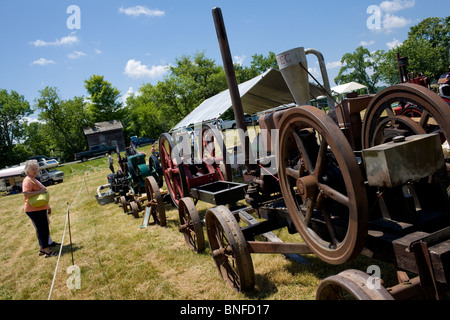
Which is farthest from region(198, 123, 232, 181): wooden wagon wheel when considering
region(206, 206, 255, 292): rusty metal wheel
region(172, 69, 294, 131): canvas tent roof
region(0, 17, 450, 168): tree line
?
region(0, 17, 450, 168): tree line

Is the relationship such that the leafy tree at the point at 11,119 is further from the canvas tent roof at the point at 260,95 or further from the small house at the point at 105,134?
the canvas tent roof at the point at 260,95

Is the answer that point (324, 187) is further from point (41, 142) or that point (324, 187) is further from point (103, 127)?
point (41, 142)

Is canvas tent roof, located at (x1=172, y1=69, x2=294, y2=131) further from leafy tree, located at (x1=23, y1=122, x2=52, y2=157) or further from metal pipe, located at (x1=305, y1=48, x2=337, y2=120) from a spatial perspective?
leafy tree, located at (x1=23, y1=122, x2=52, y2=157)

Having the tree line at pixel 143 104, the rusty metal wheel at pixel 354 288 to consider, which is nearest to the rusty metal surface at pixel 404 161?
the rusty metal wheel at pixel 354 288

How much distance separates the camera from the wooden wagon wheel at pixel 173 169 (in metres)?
4.95

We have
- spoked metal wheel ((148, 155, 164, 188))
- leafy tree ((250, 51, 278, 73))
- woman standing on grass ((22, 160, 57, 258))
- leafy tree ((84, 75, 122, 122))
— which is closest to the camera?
woman standing on grass ((22, 160, 57, 258))

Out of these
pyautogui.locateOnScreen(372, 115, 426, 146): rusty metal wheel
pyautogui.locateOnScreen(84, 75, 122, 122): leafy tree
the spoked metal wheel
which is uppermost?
pyautogui.locateOnScreen(84, 75, 122, 122): leafy tree

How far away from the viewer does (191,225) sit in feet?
14.4

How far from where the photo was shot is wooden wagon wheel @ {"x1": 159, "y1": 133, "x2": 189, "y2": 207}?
195 inches

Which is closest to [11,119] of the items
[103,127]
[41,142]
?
[41,142]

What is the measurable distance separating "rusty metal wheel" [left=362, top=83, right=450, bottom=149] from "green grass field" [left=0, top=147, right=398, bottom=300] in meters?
1.40

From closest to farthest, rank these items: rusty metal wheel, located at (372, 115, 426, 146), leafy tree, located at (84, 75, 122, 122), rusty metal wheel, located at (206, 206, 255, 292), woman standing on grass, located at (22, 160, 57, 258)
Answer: rusty metal wheel, located at (372, 115, 426, 146) → rusty metal wheel, located at (206, 206, 255, 292) → woman standing on grass, located at (22, 160, 57, 258) → leafy tree, located at (84, 75, 122, 122)

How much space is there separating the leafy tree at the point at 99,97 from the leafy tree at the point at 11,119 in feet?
30.6

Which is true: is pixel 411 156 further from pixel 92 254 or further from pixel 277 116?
pixel 92 254
